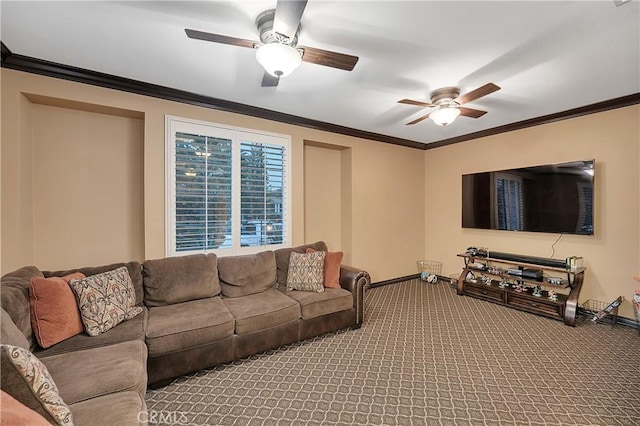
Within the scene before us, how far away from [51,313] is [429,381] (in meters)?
2.87

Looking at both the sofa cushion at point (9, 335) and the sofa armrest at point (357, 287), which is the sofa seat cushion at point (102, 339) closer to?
the sofa cushion at point (9, 335)

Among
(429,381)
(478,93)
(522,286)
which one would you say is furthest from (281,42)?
(522,286)

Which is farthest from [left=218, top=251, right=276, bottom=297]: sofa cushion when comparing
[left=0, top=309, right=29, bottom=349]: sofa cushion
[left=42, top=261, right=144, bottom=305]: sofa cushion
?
[left=0, top=309, right=29, bottom=349]: sofa cushion

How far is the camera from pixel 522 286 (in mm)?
3928

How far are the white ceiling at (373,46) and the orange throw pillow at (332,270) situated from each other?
75.3 inches

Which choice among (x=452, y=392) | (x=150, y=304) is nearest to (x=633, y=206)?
(x=452, y=392)

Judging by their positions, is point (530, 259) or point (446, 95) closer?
point (446, 95)

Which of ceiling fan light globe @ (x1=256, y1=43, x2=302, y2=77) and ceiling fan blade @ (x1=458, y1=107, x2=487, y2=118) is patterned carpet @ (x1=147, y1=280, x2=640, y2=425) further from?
ceiling fan blade @ (x1=458, y1=107, x2=487, y2=118)

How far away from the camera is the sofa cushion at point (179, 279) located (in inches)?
103

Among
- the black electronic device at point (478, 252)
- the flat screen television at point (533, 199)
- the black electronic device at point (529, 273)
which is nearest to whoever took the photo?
the flat screen television at point (533, 199)

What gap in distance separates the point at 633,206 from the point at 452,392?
3271 mm

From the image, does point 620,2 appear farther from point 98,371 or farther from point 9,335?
point 9,335

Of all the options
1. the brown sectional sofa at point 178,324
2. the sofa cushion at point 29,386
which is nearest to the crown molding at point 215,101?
the brown sectional sofa at point 178,324

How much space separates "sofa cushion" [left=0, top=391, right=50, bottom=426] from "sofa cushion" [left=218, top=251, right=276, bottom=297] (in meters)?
2.06
